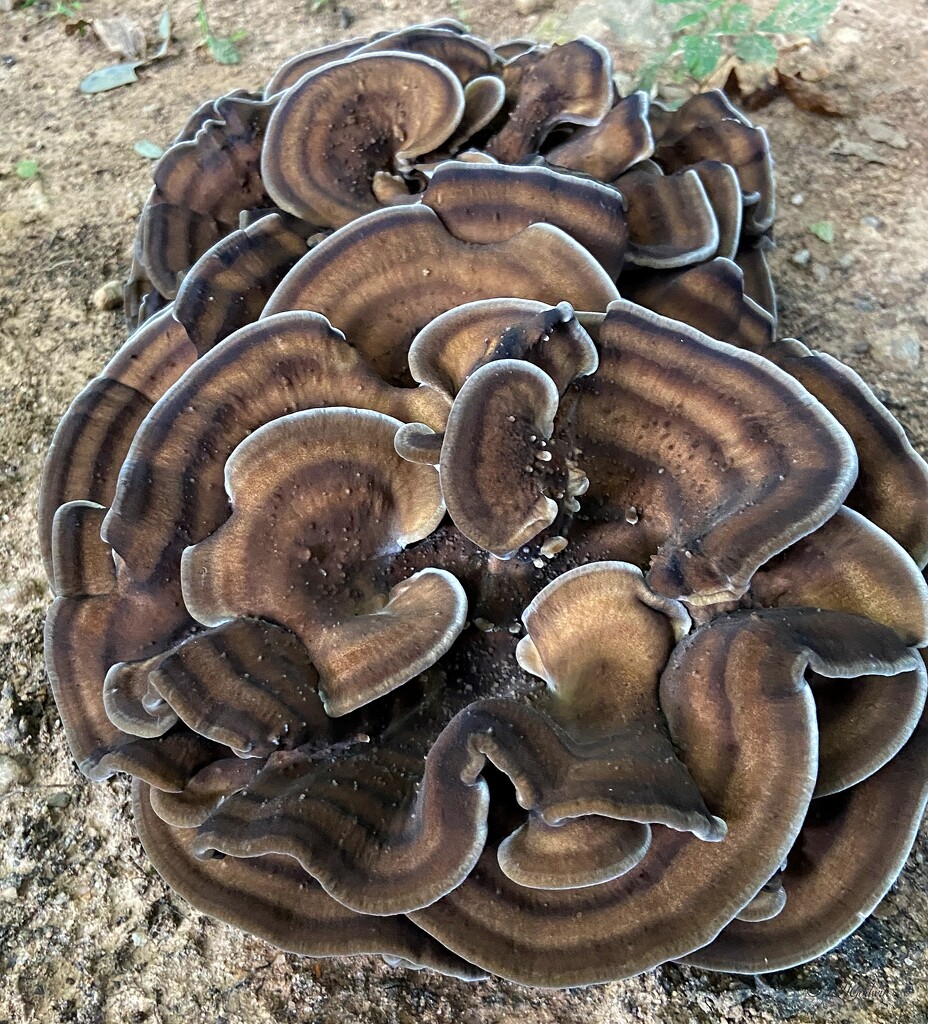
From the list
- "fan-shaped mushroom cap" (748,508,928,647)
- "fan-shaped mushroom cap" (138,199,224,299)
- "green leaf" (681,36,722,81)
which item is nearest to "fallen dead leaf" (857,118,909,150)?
"green leaf" (681,36,722,81)

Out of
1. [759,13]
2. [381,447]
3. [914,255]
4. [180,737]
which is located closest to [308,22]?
[759,13]

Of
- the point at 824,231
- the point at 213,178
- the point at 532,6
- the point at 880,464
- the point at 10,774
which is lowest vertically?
the point at 10,774

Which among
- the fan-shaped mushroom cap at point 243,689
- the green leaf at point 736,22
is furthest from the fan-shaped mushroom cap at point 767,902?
the green leaf at point 736,22

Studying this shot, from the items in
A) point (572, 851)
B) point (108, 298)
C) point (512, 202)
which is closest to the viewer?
point (572, 851)

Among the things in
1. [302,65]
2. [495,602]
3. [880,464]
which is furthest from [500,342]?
[302,65]

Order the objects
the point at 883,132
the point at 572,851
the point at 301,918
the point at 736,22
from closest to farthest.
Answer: the point at 572,851, the point at 301,918, the point at 736,22, the point at 883,132

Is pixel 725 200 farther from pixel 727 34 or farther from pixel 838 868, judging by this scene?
pixel 838 868

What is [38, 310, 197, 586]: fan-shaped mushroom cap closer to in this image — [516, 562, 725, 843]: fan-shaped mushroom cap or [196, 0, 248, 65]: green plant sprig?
[516, 562, 725, 843]: fan-shaped mushroom cap

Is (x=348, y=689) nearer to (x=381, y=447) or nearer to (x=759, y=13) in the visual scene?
(x=381, y=447)
